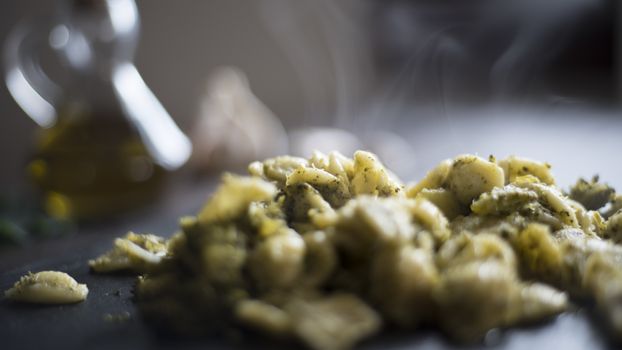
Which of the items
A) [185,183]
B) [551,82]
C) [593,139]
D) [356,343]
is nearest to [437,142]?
[593,139]

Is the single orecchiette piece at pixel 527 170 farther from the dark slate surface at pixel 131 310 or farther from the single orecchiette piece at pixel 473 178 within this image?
the dark slate surface at pixel 131 310

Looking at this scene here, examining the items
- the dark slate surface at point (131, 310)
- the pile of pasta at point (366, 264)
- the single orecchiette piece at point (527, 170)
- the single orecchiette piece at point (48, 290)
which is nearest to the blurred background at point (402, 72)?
the dark slate surface at point (131, 310)

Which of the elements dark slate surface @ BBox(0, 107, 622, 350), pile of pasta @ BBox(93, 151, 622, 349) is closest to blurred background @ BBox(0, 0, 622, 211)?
dark slate surface @ BBox(0, 107, 622, 350)

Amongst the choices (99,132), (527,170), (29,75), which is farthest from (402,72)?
(527,170)

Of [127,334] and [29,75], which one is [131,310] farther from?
[29,75]

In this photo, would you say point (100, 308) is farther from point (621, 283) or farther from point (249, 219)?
point (621, 283)
